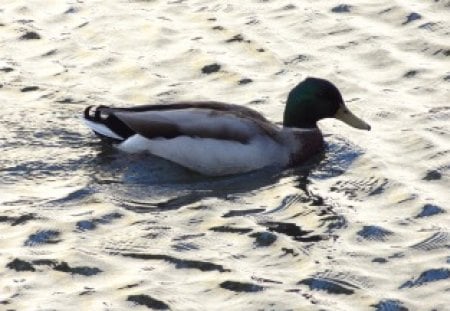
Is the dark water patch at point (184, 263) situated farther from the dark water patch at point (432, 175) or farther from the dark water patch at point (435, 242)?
the dark water patch at point (432, 175)

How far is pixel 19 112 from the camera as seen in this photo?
1418cm

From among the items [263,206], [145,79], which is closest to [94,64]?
[145,79]

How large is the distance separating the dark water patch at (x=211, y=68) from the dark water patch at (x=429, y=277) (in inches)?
195

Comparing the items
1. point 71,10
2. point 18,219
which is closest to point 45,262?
point 18,219

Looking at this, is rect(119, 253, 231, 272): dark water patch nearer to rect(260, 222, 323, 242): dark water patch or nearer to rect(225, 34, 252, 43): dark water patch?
rect(260, 222, 323, 242): dark water patch

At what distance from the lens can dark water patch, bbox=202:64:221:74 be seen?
15.3 meters

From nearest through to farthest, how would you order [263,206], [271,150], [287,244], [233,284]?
[233,284], [287,244], [263,206], [271,150]

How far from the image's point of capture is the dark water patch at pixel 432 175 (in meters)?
12.7

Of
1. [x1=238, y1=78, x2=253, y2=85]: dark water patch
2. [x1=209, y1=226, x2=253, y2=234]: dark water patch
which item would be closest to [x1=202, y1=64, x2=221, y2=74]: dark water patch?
[x1=238, y1=78, x2=253, y2=85]: dark water patch

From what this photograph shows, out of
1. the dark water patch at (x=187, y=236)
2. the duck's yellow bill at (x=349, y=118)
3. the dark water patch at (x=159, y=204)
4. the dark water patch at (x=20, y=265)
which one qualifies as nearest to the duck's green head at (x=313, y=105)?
the duck's yellow bill at (x=349, y=118)

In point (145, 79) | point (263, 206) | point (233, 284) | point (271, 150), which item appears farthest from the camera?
point (145, 79)

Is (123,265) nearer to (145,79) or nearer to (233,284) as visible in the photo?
(233,284)

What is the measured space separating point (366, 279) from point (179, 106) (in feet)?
11.0

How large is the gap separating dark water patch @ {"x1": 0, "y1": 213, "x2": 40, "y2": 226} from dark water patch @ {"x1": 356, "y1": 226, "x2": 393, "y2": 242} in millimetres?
2422
